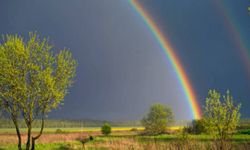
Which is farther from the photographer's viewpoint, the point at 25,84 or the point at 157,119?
the point at 157,119

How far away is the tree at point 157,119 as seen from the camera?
11803 cm

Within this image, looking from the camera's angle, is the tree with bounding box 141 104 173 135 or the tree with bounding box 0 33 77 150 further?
the tree with bounding box 141 104 173 135

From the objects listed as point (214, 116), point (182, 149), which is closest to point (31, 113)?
point (214, 116)

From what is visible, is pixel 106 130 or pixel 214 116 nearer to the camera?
pixel 214 116

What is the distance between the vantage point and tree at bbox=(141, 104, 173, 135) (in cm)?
11803

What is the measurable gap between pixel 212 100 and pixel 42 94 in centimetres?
1506

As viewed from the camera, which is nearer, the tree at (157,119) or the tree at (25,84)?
the tree at (25,84)

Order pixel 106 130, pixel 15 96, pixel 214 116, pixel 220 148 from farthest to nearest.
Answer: pixel 106 130 → pixel 15 96 → pixel 214 116 → pixel 220 148

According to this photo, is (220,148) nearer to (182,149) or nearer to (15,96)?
(182,149)

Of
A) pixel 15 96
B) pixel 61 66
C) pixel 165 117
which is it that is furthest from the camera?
pixel 165 117

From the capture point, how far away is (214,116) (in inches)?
1163

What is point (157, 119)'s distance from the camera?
12088 centimetres

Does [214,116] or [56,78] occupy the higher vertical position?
[56,78]

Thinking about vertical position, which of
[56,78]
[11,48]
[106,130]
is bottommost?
[106,130]
